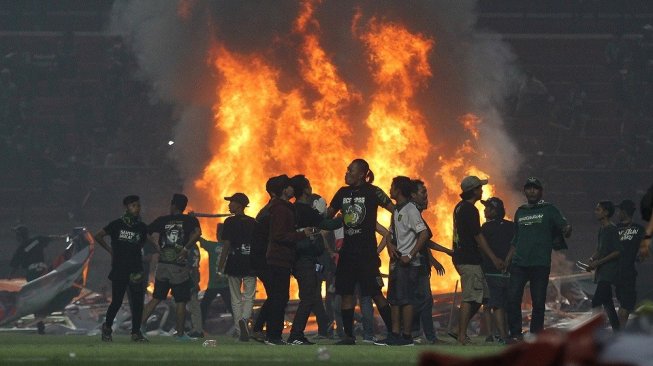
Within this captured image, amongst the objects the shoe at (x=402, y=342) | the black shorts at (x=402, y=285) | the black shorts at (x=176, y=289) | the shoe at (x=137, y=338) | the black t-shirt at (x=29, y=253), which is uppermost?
the black t-shirt at (x=29, y=253)

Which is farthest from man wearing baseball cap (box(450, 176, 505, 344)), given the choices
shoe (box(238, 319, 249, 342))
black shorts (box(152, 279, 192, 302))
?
black shorts (box(152, 279, 192, 302))

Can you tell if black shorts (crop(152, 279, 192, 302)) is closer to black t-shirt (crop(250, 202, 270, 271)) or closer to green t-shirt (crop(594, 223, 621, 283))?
black t-shirt (crop(250, 202, 270, 271))

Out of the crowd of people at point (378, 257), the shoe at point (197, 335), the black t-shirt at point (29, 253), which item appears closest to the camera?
the crowd of people at point (378, 257)

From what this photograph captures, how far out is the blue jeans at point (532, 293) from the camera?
13133 mm

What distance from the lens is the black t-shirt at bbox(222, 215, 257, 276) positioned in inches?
614

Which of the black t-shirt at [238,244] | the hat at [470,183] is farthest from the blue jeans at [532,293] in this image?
the black t-shirt at [238,244]

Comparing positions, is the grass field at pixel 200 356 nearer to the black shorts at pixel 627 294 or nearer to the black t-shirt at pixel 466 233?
the black t-shirt at pixel 466 233

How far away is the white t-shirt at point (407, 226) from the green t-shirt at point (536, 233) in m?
1.03

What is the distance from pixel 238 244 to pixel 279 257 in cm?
279

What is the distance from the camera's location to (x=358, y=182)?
1291 cm

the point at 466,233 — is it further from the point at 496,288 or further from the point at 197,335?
the point at 197,335

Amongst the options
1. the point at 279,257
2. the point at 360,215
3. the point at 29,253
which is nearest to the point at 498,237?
the point at 360,215

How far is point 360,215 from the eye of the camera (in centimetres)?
1280

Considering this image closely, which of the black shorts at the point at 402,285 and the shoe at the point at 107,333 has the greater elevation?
the black shorts at the point at 402,285
